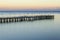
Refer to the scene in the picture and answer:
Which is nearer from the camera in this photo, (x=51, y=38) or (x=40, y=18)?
(x=51, y=38)

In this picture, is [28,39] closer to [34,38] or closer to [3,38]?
[34,38]

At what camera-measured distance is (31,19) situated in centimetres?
3638

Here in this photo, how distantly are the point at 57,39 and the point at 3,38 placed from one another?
20.4ft

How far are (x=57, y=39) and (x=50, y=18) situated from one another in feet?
83.7

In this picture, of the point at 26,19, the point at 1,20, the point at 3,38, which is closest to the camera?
the point at 3,38

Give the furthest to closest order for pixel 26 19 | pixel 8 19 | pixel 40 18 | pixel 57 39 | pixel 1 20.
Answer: pixel 40 18 → pixel 26 19 → pixel 8 19 → pixel 1 20 → pixel 57 39

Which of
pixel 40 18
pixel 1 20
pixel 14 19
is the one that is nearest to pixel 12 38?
pixel 1 20

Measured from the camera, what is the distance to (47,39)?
1483cm

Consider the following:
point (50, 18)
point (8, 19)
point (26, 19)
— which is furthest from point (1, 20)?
point (50, 18)

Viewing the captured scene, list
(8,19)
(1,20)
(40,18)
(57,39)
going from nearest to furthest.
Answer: (57,39)
(1,20)
(8,19)
(40,18)

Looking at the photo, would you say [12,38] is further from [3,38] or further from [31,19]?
[31,19]

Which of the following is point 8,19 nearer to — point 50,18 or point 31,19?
point 31,19

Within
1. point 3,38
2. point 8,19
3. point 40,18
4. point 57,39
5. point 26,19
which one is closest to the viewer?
point 57,39

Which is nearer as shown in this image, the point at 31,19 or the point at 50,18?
the point at 31,19
